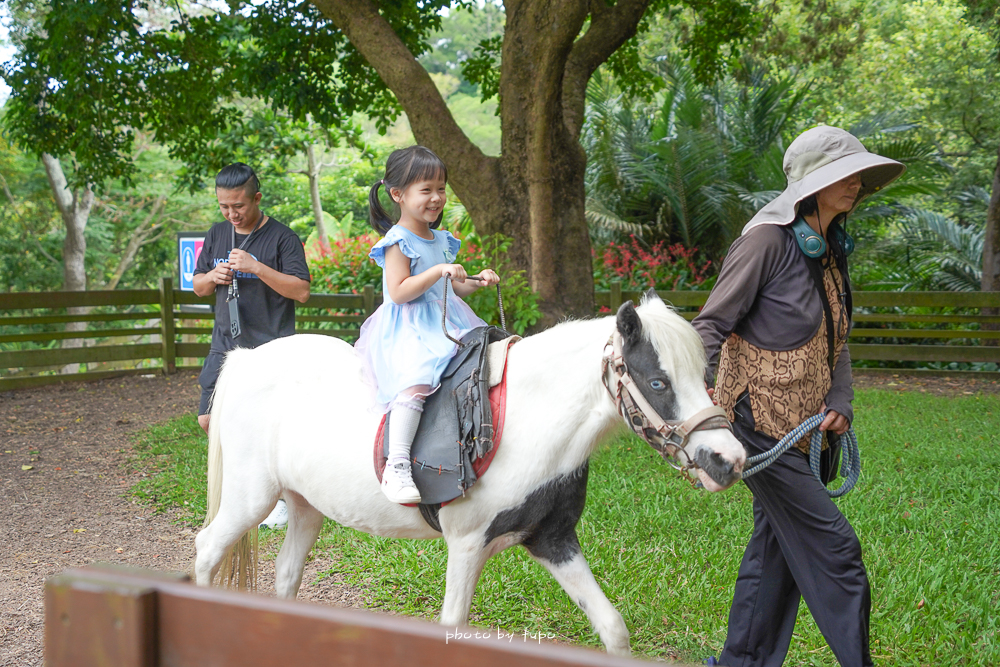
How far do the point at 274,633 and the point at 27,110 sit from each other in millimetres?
11049

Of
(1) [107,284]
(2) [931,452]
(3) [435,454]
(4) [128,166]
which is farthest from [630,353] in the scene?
(1) [107,284]

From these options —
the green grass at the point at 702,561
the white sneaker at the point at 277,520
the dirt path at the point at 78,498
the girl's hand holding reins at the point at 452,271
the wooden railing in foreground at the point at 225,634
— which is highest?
the girl's hand holding reins at the point at 452,271

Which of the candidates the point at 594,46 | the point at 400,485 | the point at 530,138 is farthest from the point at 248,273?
the point at 594,46

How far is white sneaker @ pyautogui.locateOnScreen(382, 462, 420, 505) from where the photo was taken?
243cm

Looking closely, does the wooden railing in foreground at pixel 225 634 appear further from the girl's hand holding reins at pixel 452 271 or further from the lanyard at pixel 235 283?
the lanyard at pixel 235 283

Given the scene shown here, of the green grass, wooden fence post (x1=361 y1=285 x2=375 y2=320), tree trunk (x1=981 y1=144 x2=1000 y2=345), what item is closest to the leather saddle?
the green grass

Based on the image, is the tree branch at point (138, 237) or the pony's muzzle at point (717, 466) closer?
the pony's muzzle at point (717, 466)

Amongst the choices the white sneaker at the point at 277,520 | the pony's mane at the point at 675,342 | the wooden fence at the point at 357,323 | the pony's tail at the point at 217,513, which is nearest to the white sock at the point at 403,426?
the pony's mane at the point at 675,342

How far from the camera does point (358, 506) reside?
2.72 metres

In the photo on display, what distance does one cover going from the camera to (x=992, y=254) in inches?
428

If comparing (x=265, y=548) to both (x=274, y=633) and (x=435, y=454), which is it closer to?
(x=435, y=454)

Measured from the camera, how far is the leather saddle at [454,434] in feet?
8.05

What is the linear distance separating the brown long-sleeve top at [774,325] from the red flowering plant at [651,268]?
9641 millimetres

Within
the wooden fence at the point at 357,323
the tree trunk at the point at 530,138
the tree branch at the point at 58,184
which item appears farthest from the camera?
the tree branch at the point at 58,184
